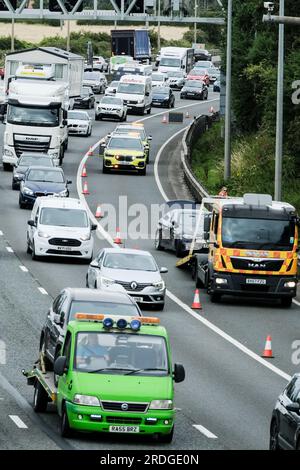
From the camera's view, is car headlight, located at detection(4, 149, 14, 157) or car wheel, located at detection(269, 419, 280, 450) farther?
car headlight, located at detection(4, 149, 14, 157)

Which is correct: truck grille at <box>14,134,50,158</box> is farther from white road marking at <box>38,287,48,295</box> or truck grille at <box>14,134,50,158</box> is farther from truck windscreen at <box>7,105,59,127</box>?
white road marking at <box>38,287,48,295</box>

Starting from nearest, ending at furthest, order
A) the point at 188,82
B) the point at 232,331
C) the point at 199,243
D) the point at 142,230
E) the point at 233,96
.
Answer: the point at 232,331 < the point at 199,243 < the point at 142,230 < the point at 233,96 < the point at 188,82

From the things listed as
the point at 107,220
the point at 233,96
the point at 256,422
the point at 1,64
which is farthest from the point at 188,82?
the point at 256,422

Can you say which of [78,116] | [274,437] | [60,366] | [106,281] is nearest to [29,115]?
[78,116]

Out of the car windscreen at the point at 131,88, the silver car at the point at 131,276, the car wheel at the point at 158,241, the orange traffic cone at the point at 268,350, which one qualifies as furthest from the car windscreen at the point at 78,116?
the orange traffic cone at the point at 268,350

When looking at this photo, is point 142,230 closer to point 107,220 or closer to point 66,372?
point 107,220

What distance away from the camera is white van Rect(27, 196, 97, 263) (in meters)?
43.3

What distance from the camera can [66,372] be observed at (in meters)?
23.0

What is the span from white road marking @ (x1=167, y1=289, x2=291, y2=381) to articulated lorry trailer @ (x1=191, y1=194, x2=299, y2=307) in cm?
109

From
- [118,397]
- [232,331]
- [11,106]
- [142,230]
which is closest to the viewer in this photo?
[118,397]

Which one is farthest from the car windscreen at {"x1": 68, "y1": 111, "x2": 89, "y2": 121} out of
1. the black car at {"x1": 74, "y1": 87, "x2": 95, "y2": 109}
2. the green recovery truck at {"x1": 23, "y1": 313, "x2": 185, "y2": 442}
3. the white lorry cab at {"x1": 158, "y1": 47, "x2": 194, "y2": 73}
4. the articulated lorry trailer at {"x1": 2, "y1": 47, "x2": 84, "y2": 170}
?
the green recovery truck at {"x1": 23, "y1": 313, "x2": 185, "y2": 442}

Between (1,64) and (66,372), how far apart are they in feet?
392

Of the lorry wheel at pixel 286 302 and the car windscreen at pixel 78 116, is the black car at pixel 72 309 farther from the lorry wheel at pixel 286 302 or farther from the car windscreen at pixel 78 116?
the car windscreen at pixel 78 116
